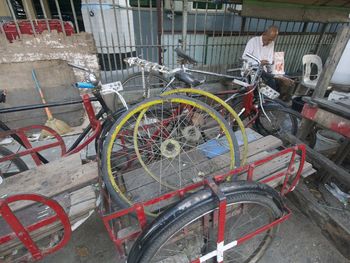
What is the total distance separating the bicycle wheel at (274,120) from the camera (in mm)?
3374

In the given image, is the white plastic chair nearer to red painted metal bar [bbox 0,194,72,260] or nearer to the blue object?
the blue object

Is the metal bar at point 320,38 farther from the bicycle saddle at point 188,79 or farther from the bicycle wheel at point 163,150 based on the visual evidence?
the bicycle saddle at point 188,79

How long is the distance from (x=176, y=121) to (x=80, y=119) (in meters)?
2.96

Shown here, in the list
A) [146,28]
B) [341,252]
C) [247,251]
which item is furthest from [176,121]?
[146,28]

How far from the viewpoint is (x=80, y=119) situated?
178 inches

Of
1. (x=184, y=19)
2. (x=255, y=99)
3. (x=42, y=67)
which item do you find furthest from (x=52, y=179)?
(x=184, y=19)

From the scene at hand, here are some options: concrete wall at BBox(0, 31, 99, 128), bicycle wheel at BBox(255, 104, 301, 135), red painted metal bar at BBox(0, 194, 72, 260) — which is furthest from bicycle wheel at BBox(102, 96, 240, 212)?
concrete wall at BBox(0, 31, 99, 128)

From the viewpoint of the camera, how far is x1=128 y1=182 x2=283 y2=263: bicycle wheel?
134cm

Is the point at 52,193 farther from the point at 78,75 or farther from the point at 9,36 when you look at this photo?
the point at 9,36

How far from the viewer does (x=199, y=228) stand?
1657 mm

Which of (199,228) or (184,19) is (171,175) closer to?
(199,228)

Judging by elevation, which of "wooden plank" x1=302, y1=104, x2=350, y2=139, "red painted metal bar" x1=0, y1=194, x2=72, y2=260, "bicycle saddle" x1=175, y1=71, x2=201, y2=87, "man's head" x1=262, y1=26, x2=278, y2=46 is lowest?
"red painted metal bar" x1=0, y1=194, x2=72, y2=260

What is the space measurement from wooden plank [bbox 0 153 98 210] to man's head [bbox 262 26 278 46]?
13.7 feet

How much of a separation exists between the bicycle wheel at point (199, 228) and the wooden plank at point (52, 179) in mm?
972
